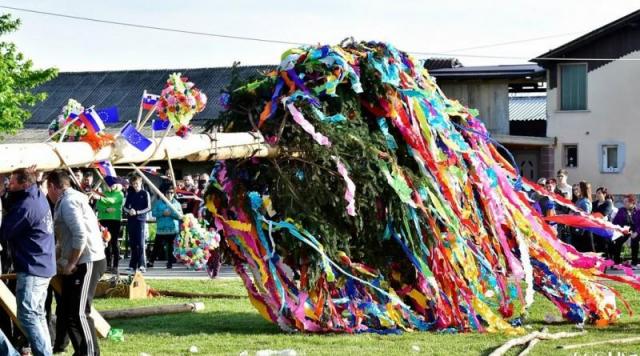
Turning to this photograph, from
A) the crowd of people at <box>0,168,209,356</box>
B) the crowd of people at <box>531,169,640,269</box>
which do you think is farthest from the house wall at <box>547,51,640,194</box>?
the crowd of people at <box>0,168,209,356</box>

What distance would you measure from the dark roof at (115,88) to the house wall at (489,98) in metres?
7.29

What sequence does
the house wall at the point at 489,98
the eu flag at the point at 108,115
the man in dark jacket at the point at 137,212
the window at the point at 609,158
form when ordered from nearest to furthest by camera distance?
the eu flag at the point at 108,115
the man in dark jacket at the point at 137,212
the window at the point at 609,158
the house wall at the point at 489,98

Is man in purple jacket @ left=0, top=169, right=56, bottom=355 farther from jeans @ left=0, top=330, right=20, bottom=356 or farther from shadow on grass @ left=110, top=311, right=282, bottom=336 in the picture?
shadow on grass @ left=110, top=311, right=282, bottom=336

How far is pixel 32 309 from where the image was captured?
905 centimetres

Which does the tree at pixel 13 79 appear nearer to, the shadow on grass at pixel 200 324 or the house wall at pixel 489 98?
the house wall at pixel 489 98

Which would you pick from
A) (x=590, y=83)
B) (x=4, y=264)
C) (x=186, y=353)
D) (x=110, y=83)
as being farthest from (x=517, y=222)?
(x=110, y=83)

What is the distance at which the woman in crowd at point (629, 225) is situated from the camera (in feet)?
66.0

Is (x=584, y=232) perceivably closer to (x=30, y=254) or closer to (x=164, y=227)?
(x=164, y=227)

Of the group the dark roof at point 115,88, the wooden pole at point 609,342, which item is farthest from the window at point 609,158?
the wooden pole at point 609,342

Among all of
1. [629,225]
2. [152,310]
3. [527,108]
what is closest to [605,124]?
[527,108]

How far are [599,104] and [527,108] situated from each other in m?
6.81

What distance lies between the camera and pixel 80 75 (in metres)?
42.5

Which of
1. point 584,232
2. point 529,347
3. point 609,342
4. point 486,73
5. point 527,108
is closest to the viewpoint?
point 529,347

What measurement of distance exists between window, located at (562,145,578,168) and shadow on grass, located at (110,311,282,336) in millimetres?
19858
